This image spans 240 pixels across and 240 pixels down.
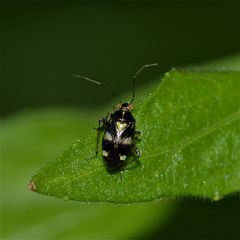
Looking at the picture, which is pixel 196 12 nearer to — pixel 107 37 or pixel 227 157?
pixel 107 37

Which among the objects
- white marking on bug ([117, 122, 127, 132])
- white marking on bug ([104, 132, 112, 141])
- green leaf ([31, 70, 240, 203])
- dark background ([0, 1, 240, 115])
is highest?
dark background ([0, 1, 240, 115])

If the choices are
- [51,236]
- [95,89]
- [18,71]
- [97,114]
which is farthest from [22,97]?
[51,236]

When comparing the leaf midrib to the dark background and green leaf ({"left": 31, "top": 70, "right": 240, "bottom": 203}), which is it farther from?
the dark background

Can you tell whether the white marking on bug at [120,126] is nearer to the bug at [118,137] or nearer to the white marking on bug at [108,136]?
the bug at [118,137]

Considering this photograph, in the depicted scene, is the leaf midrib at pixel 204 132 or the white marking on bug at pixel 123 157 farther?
the white marking on bug at pixel 123 157

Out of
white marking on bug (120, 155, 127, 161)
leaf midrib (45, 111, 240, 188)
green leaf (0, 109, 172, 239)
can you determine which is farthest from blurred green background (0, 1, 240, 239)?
leaf midrib (45, 111, 240, 188)

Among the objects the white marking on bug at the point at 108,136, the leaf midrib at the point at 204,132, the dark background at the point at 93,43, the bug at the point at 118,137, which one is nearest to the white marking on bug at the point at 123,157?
the bug at the point at 118,137

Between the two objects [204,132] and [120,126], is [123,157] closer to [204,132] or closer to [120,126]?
[120,126]
